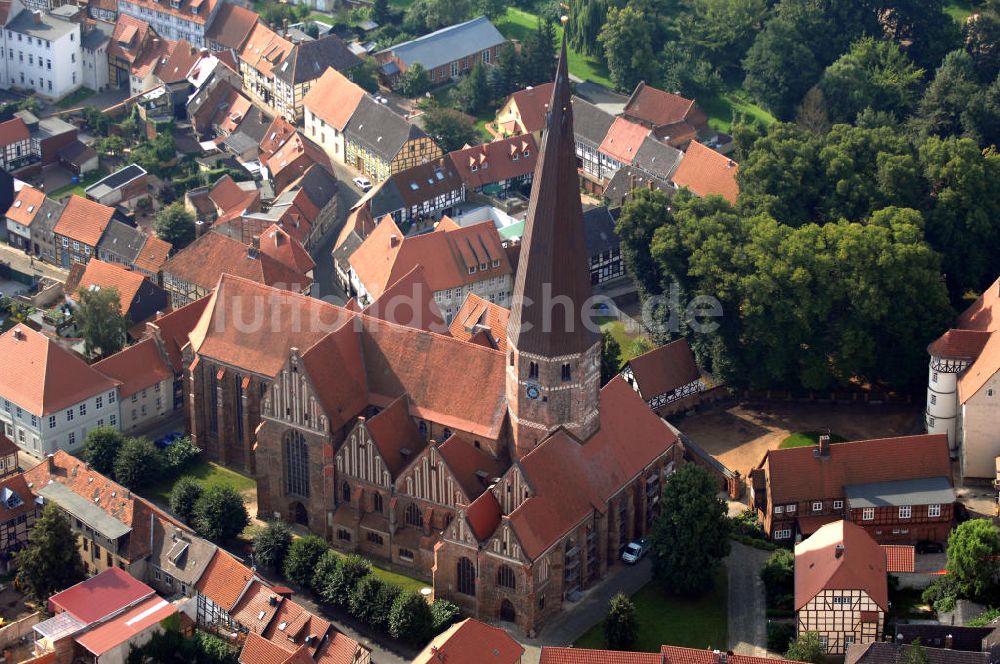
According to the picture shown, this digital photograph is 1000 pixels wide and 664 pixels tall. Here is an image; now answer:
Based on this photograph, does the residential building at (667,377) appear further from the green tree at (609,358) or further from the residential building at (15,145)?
the residential building at (15,145)

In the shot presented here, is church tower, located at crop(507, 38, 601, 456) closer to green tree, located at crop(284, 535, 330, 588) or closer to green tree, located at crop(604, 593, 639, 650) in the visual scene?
green tree, located at crop(604, 593, 639, 650)

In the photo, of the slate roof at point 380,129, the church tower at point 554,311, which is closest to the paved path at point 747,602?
the church tower at point 554,311

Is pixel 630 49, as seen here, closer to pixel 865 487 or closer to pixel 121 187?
pixel 121 187

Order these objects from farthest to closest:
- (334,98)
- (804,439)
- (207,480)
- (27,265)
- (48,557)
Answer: (334,98)
(27,265)
(804,439)
(207,480)
(48,557)

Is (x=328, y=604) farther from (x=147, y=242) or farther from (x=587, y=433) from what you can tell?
(x=147, y=242)

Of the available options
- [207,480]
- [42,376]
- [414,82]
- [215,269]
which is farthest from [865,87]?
[42,376]

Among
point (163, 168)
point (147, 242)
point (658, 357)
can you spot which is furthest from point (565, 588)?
point (163, 168)
